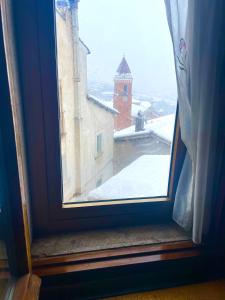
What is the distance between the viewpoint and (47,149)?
876 millimetres

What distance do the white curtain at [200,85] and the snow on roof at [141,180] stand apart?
19cm

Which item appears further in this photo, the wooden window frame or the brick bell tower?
the brick bell tower

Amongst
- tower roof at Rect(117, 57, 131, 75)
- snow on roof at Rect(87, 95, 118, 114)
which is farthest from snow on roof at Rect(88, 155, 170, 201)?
tower roof at Rect(117, 57, 131, 75)

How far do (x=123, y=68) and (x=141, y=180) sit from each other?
492mm

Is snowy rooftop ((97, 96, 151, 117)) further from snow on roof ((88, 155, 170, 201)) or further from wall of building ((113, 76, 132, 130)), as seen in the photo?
snow on roof ((88, 155, 170, 201))

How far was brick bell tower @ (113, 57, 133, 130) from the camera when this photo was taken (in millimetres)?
907

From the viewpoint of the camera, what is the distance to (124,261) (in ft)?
2.93

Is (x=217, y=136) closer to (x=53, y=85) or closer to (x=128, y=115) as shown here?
(x=128, y=115)

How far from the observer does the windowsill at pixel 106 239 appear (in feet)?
2.99

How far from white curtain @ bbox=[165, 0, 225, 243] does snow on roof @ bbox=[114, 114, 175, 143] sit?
0.17 meters

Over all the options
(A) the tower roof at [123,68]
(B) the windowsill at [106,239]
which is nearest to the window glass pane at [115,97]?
(A) the tower roof at [123,68]

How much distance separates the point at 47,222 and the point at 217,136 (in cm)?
73

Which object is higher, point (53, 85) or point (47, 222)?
point (53, 85)

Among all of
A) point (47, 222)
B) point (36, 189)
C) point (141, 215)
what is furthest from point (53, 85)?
point (141, 215)
